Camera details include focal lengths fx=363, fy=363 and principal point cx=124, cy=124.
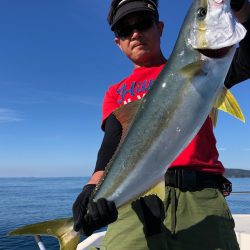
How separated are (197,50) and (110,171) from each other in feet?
5.90

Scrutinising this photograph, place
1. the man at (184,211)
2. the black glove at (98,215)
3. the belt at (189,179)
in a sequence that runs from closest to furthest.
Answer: the black glove at (98,215) → the man at (184,211) → the belt at (189,179)

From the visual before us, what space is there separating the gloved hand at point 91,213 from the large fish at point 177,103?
107mm

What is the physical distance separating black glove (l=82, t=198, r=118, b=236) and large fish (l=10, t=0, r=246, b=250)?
89 millimetres

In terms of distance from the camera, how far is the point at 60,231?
15.6 ft

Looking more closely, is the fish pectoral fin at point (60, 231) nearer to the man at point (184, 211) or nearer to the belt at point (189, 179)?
the man at point (184, 211)

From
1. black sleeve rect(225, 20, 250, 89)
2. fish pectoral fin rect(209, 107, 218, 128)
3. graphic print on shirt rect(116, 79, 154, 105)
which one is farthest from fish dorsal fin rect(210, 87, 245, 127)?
graphic print on shirt rect(116, 79, 154, 105)

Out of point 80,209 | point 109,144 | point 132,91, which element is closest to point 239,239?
point 109,144

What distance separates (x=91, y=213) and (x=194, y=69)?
218cm

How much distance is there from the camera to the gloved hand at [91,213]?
4.44m

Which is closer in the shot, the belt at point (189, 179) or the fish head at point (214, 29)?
the fish head at point (214, 29)

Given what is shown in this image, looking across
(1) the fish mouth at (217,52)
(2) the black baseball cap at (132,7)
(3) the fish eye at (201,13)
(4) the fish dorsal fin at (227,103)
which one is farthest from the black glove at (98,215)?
(2) the black baseball cap at (132,7)

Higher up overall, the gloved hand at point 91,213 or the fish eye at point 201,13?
the fish eye at point 201,13

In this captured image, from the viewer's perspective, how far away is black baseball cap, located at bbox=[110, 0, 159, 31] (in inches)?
214

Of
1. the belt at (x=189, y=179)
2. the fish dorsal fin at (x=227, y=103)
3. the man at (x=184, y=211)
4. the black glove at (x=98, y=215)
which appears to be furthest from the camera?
the belt at (x=189, y=179)
